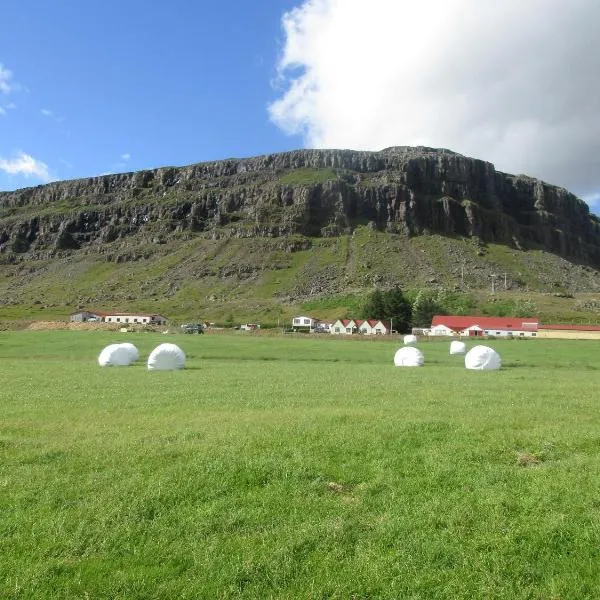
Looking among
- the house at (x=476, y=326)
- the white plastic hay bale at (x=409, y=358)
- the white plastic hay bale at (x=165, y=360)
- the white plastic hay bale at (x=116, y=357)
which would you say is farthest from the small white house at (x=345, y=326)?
the white plastic hay bale at (x=165, y=360)

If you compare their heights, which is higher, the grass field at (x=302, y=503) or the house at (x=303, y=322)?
the house at (x=303, y=322)

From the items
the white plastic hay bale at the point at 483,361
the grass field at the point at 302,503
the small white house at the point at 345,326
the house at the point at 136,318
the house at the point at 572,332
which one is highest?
the house at the point at 136,318

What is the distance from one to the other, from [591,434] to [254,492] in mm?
9146

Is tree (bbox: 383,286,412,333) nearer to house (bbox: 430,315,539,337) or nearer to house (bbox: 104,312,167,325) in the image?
house (bbox: 430,315,539,337)

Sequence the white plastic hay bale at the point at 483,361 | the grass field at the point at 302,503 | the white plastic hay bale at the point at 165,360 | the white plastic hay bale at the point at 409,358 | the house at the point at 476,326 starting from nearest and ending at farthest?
the grass field at the point at 302,503, the white plastic hay bale at the point at 165,360, the white plastic hay bale at the point at 483,361, the white plastic hay bale at the point at 409,358, the house at the point at 476,326

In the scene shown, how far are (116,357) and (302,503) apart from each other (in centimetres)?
3567

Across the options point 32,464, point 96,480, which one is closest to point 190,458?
point 96,480

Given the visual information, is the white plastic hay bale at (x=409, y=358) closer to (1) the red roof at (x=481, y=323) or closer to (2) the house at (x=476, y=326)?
(2) the house at (x=476, y=326)

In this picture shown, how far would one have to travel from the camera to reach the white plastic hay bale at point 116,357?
4122 cm

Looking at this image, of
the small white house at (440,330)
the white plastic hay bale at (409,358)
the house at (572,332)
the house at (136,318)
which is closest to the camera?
the white plastic hay bale at (409,358)

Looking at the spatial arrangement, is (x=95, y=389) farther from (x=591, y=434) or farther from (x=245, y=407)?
(x=591, y=434)

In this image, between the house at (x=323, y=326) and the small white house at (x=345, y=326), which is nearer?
the small white house at (x=345, y=326)

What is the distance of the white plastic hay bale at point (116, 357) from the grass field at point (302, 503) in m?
24.4

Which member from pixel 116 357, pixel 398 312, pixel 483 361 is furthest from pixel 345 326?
pixel 483 361
